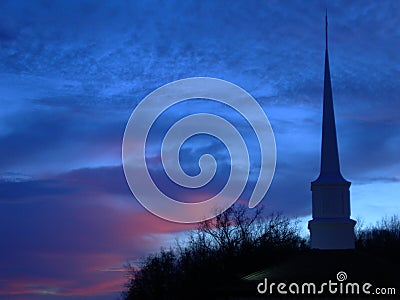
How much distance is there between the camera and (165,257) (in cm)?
8144

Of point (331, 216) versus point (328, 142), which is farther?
point (328, 142)

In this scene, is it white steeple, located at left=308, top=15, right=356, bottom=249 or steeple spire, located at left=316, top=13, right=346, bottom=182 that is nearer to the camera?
white steeple, located at left=308, top=15, right=356, bottom=249

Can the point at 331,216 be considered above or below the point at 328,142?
below

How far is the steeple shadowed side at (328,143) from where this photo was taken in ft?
160

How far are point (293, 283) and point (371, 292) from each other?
4.31 metres

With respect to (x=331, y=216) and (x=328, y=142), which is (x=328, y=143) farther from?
(x=331, y=216)

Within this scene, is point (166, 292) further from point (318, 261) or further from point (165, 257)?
point (318, 261)

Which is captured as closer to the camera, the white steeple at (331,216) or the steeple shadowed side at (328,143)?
the white steeple at (331,216)

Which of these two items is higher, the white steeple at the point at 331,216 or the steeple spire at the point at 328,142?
the steeple spire at the point at 328,142

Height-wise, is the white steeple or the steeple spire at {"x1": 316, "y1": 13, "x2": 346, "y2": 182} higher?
the steeple spire at {"x1": 316, "y1": 13, "x2": 346, "y2": 182}

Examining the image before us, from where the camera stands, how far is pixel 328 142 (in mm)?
50281

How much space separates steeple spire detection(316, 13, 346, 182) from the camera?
48844mm

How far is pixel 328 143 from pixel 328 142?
7 cm

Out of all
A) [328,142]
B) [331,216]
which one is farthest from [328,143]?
[331,216]
